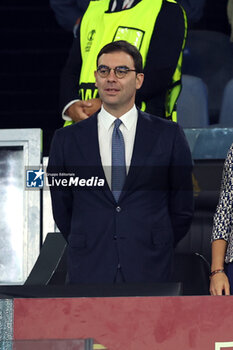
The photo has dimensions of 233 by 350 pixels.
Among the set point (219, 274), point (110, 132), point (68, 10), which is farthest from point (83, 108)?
point (68, 10)

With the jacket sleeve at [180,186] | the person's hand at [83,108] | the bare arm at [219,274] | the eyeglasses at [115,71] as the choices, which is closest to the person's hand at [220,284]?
the bare arm at [219,274]

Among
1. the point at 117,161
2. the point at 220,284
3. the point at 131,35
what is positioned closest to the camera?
the point at 220,284

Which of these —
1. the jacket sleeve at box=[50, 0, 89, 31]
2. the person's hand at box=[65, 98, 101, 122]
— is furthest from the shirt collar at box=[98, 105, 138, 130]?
the jacket sleeve at box=[50, 0, 89, 31]

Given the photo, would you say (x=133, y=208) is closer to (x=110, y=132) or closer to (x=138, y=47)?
(x=110, y=132)

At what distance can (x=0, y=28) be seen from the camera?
7730 mm

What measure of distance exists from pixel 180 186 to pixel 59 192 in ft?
1.71

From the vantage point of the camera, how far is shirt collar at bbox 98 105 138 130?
411 cm

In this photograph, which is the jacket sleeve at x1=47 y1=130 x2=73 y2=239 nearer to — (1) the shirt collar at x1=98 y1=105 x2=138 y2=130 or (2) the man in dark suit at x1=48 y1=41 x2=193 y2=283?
(2) the man in dark suit at x1=48 y1=41 x2=193 y2=283

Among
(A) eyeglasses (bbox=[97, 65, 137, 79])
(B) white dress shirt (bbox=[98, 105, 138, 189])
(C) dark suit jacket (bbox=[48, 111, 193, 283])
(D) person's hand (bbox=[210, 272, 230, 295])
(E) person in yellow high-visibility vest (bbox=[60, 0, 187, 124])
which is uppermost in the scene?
(E) person in yellow high-visibility vest (bbox=[60, 0, 187, 124])

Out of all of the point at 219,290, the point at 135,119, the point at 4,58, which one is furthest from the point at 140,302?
the point at 4,58

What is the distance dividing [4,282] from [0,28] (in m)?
2.78

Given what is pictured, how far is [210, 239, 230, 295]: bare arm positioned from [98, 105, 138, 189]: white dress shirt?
22.8 inches

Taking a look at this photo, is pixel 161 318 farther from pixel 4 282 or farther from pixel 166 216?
pixel 4 282

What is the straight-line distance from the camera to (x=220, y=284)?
361cm
